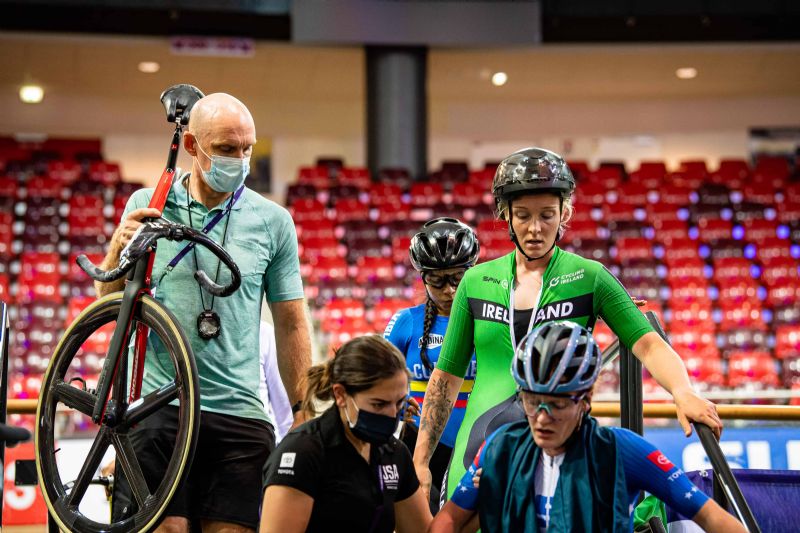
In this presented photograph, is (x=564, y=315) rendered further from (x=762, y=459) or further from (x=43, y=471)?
(x=762, y=459)

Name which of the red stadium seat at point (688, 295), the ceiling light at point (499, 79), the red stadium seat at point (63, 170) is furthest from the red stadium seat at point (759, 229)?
the red stadium seat at point (63, 170)

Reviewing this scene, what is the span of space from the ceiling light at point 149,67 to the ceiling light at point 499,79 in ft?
19.8

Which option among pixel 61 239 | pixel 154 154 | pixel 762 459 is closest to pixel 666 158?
pixel 154 154

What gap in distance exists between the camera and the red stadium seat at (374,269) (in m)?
14.7

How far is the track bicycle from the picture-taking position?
303 cm

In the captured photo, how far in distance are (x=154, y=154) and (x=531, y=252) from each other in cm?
1924

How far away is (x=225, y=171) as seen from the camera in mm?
3340

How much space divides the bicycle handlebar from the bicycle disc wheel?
102mm

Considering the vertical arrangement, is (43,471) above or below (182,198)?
below

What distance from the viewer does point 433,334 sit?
4656mm

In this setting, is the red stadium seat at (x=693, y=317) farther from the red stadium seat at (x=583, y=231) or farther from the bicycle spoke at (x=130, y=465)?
the bicycle spoke at (x=130, y=465)

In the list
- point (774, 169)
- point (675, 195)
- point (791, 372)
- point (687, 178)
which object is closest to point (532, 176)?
point (791, 372)

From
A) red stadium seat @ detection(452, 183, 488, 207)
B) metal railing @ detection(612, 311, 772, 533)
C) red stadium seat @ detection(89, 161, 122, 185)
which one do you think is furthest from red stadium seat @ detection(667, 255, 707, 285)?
metal railing @ detection(612, 311, 772, 533)

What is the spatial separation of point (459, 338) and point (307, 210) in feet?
43.0
